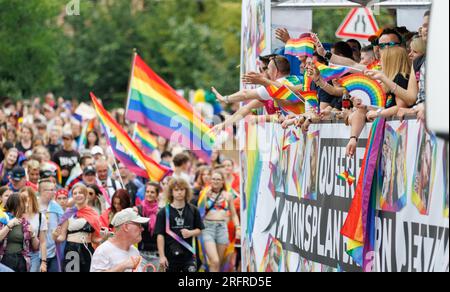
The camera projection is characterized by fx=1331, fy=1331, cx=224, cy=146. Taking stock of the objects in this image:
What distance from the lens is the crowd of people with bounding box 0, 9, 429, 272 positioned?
9844 mm

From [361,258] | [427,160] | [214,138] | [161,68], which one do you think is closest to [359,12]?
[214,138]

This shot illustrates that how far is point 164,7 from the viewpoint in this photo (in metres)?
62.7

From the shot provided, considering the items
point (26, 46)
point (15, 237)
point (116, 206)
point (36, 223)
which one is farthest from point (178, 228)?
point (26, 46)

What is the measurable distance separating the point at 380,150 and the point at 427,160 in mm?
1033

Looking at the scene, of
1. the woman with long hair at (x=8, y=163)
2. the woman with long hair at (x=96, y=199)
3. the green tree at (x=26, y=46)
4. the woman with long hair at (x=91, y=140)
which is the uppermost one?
the green tree at (x=26, y=46)

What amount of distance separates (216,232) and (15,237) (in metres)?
4.13

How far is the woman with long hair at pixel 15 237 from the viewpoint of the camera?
1502 centimetres

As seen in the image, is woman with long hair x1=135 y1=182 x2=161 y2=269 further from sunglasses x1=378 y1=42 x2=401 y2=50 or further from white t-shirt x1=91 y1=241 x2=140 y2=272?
sunglasses x1=378 y1=42 x2=401 y2=50

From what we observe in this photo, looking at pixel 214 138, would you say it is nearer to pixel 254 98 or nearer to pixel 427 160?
pixel 254 98

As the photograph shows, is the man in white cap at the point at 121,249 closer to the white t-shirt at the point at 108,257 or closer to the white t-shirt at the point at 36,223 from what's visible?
the white t-shirt at the point at 108,257

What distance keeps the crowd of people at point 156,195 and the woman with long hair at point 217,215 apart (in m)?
0.01

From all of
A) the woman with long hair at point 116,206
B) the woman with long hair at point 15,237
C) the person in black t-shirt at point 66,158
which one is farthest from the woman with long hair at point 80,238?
the person in black t-shirt at point 66,158

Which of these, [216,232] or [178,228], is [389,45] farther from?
[216,232]

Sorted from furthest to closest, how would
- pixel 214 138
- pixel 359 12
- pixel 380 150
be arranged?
pixel 359 12 → pixel 214 138 → pixel 380 150
